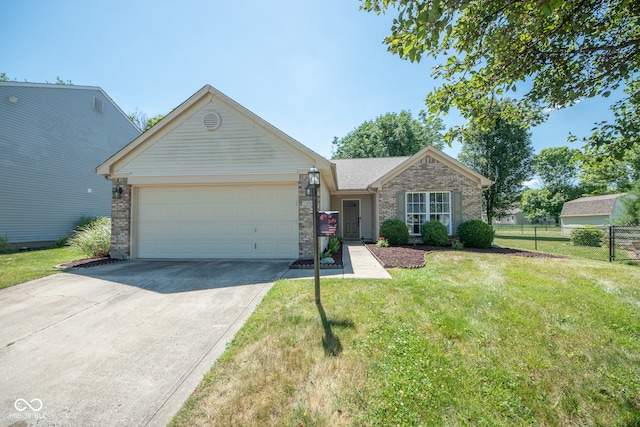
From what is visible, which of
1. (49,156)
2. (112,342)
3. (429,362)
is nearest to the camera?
(429,362)

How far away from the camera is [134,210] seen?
871 cm

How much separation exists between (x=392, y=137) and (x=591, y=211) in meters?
21.6

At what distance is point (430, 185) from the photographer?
12.4 m

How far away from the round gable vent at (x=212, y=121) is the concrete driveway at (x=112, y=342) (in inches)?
187

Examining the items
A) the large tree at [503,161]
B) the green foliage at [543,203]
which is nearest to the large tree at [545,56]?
the large tree at [503,161]

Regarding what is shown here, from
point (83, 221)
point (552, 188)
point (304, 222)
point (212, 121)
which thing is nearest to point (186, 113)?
point (212, 121)

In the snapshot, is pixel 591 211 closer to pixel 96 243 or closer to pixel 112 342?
pixel 112 342

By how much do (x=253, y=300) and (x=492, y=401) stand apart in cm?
365

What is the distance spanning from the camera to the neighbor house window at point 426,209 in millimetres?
12508

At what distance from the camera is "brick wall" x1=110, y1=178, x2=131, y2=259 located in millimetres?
8586

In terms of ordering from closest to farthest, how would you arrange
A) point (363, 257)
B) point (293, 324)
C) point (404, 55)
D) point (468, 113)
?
point (404, 55)
point (293, 324)
point (468, 113)
point (363, 257)

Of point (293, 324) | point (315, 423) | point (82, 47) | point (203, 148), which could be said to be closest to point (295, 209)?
point (203, 148)

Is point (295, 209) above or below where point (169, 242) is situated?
above

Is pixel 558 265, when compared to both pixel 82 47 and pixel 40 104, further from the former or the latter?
pixel 40 104
